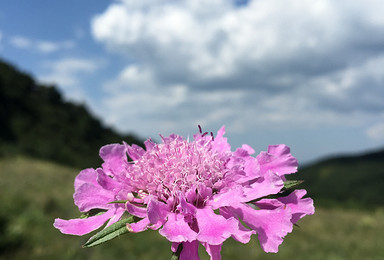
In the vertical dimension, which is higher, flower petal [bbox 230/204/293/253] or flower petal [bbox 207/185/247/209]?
flower petal [bbox 207/185/247/209]

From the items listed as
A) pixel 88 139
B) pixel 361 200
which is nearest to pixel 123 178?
pixel 88 139

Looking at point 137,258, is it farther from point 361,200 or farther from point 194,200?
point 361,200

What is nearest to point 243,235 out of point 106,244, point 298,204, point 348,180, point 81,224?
point 298,204

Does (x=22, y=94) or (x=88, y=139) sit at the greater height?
(x=22, y=94)

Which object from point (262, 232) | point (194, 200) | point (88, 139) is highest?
point (88, 139)

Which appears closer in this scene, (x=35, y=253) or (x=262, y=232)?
(x=262, y=232)

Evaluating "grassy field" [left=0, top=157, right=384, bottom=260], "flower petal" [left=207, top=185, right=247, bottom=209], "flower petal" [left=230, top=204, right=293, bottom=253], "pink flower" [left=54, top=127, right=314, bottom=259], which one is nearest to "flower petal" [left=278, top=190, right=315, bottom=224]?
"pink flower" [left=54, top=127, right=314, bottom=259]

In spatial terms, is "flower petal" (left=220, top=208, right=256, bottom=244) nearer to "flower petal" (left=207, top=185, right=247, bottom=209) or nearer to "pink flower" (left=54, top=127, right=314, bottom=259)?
"pink flower" (left=54, top=127, right=314, bottom=259)
